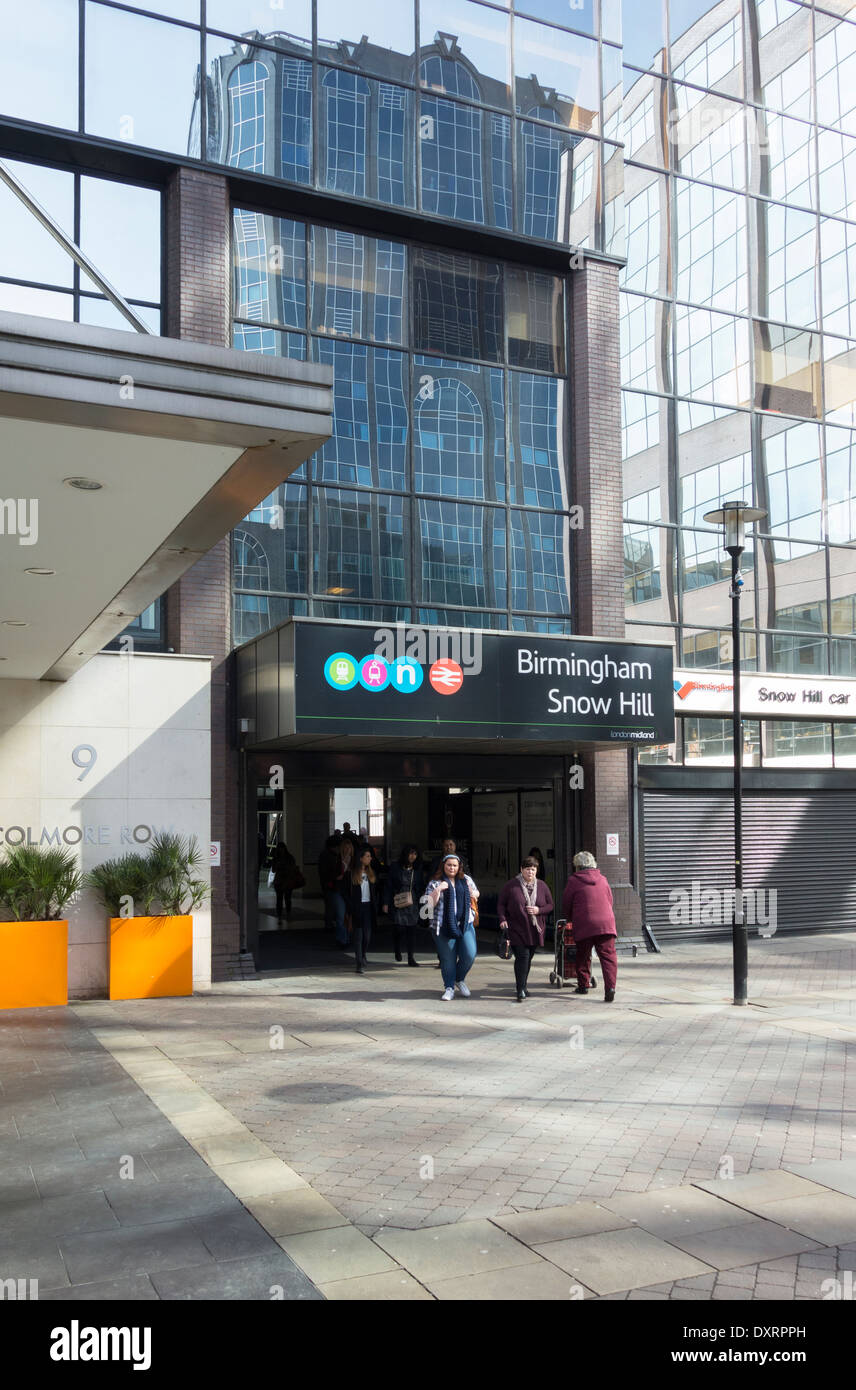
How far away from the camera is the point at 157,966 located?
520 inches

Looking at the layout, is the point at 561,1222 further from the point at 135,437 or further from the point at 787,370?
the point at 787,370

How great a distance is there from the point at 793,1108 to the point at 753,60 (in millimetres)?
20107

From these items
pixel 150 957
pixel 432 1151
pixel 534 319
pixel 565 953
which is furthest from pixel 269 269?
pixel 432 1151

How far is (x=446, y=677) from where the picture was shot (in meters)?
14.2

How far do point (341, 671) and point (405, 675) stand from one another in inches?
35.1

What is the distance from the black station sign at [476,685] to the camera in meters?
13.3

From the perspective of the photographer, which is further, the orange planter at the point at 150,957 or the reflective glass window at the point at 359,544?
the reflective glass window at the point at 359,544

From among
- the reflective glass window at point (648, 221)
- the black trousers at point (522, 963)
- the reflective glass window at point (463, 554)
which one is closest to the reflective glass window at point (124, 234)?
the reflective glass window at point (463, 554)

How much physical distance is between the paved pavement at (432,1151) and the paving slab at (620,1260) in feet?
0.05

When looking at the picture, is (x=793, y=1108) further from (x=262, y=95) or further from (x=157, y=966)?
(x=262, y=95)

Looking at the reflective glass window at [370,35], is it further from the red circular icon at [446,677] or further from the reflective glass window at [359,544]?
the red circular icon at [446,677]

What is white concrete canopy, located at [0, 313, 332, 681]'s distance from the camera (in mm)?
5406

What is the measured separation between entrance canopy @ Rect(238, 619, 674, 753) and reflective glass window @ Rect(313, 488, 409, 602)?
6.46 ft
